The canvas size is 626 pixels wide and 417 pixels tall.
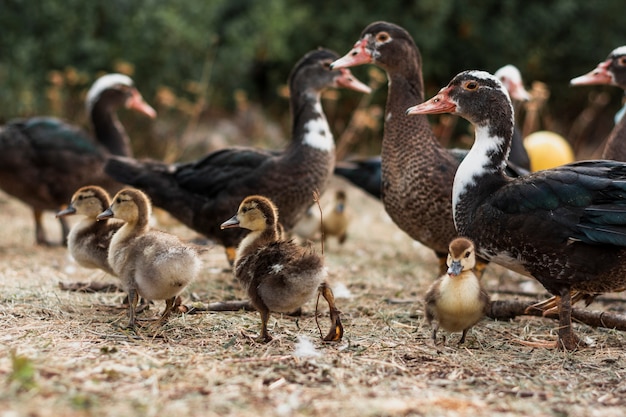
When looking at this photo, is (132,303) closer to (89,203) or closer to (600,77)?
(89,203)

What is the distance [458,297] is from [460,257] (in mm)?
196

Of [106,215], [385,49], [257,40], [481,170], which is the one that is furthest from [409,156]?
[257,40]

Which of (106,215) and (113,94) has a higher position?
(113,94)

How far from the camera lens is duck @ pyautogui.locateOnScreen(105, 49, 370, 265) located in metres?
5.64

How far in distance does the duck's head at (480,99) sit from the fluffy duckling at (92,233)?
6.89 ft

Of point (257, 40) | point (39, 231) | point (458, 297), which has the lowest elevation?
point (39, 231)

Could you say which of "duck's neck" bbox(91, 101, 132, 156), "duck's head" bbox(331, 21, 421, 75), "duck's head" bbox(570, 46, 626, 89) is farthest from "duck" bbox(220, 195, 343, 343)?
"duck's neck" bbox(91, 101, 132, 156)

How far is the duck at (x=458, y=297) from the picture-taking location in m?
3.86

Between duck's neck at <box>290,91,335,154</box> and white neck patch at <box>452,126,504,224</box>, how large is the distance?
66.5 inches

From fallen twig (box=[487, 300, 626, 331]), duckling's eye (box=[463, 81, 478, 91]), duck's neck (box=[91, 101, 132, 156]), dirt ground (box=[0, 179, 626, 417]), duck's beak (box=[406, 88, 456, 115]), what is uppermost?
duckling's eye (box=[463, 81, 478, 91])

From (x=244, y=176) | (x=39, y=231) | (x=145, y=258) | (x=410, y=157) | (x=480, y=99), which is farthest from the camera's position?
(x=39, y=231)

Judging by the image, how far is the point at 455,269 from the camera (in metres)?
3.84

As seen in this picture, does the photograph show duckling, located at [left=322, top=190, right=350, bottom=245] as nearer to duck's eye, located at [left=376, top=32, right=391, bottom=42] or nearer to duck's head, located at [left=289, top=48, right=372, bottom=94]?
duck's head, located at [left=289, top=48, right=372, bottom=94]

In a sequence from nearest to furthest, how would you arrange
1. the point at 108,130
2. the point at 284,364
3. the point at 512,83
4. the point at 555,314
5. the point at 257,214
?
the point at 284,364 → the point at 257,214 → the point at 555,314 → the point at 512,83 → the point at 108,130
